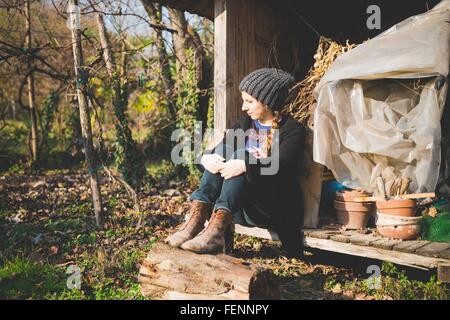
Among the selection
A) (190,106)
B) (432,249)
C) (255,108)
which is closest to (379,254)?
(432,249)

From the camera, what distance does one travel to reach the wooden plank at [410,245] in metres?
3.24

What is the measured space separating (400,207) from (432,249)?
400 mm

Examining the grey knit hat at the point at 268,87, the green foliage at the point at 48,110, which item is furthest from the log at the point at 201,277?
the green foliage at the point at 48,110

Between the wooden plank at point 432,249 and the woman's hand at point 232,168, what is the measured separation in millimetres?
1501

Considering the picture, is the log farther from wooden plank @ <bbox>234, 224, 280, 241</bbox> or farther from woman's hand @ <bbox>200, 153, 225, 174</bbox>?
wooden plank @ <bbox>234, 224, 280, 241</bbox>

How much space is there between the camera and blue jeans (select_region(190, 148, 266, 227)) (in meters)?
3.36

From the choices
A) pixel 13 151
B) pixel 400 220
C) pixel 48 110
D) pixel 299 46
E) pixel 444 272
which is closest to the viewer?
pixel 444 272

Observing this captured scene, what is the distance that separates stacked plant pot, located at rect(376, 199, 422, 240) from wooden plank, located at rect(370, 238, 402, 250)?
0.07 meters

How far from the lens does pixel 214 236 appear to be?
3.17 m

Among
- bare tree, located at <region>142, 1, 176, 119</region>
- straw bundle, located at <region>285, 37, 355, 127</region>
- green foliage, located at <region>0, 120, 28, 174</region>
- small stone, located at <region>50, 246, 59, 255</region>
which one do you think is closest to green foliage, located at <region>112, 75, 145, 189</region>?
bare tree, located at <region>142, 1, 176, 119</region>

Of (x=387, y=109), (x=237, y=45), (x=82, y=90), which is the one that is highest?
(x=237, y=45)

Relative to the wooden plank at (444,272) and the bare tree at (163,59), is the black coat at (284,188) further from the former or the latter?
the bare tree at (163,59)

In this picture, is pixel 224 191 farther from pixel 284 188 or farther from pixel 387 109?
pixel 387 109
